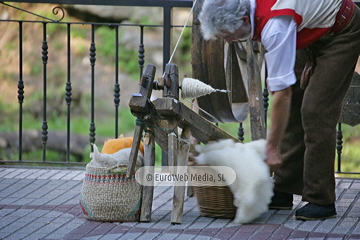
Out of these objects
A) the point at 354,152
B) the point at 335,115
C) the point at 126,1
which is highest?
the point at 126,1

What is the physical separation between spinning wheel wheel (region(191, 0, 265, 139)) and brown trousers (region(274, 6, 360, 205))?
294mm

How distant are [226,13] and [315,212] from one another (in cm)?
129

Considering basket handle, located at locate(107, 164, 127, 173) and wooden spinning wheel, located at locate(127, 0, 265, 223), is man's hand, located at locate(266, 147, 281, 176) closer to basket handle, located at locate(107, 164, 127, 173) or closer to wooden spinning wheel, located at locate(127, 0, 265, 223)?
wooden spinning wheel, located at locate(127, 0, 265, 223)

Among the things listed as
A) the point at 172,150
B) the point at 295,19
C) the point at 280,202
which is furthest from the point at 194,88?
the point at 280,202

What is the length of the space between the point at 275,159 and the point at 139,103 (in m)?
0.79

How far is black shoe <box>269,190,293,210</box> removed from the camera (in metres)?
3.58

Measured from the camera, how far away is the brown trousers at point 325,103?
125 inches

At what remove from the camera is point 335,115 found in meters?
3.28

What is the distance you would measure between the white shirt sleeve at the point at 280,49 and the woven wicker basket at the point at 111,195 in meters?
1.04

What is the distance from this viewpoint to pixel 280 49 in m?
2.76

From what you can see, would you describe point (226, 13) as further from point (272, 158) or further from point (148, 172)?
point (148, 172)

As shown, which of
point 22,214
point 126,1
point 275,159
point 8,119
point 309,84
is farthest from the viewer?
point 8,119

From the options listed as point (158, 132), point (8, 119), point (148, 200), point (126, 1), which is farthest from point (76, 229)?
point (8, 119)

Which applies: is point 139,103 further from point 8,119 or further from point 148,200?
point 8,119
